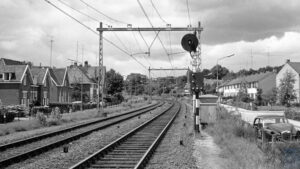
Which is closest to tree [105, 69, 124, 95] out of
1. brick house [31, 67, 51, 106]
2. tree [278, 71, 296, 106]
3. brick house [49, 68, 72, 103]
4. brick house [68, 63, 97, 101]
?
brick house [68, 63, 97, 101]

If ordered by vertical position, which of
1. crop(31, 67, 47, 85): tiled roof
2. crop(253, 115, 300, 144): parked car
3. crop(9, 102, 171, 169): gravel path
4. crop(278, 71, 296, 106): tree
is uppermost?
crop(31, 67, 47, 85): tiled roof

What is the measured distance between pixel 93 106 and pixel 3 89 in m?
12.6

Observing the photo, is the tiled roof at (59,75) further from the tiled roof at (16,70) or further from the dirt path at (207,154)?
the dirt path at (207,154)

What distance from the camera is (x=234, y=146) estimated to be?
11.8 m

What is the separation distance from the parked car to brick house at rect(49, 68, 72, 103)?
1730 inches

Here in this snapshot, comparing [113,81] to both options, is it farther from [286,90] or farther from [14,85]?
[286,90]

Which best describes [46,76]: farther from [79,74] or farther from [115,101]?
[79,74]

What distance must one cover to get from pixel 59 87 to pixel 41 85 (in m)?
6.48

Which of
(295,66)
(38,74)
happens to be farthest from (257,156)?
(295,66)

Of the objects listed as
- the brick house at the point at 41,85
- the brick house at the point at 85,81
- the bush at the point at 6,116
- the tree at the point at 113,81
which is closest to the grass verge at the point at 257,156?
the bush at the point at 6,116

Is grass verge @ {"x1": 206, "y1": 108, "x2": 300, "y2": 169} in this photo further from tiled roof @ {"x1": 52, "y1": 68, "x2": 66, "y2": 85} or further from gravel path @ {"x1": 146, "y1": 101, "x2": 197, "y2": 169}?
tiled roof @ {"x1": 52, "y1": 68, "x2": 66, "y2": 85}

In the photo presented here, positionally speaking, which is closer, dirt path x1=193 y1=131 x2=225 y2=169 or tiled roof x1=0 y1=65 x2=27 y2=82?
dirt path x1=193 y1=131 x2=225 y2=169

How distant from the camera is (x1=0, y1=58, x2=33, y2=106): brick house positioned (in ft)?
138

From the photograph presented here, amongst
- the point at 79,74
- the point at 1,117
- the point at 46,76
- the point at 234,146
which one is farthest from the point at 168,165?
the point at 79,74
